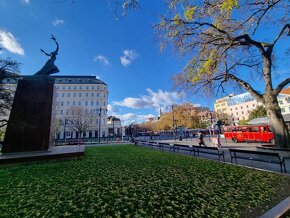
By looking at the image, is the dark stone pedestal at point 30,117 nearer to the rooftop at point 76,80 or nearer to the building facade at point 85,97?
the building facade at point 85,97

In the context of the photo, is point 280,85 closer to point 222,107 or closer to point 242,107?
point 242,107

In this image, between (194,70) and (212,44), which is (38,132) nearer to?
(194,70)

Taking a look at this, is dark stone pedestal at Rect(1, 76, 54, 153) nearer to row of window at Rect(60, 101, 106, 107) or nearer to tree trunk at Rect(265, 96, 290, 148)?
tree trunk at Rect(265, 96, 290, 148)

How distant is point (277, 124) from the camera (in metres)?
10.4

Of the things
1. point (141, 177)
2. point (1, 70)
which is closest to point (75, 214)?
point (141, 177)

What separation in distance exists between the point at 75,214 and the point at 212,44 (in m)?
11.1

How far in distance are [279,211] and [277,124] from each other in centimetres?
941

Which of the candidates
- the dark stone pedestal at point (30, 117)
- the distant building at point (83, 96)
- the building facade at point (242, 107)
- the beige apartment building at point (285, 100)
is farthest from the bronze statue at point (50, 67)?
the building facade at point (242, 107)

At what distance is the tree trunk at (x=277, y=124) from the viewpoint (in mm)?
10102

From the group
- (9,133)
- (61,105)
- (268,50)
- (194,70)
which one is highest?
(61,105)

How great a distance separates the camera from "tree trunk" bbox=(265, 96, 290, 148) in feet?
33.1

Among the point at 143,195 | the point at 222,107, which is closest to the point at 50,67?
the point at 143,195

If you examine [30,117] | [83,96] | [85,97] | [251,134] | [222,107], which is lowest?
[251,134]

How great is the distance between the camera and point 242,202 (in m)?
3.75
